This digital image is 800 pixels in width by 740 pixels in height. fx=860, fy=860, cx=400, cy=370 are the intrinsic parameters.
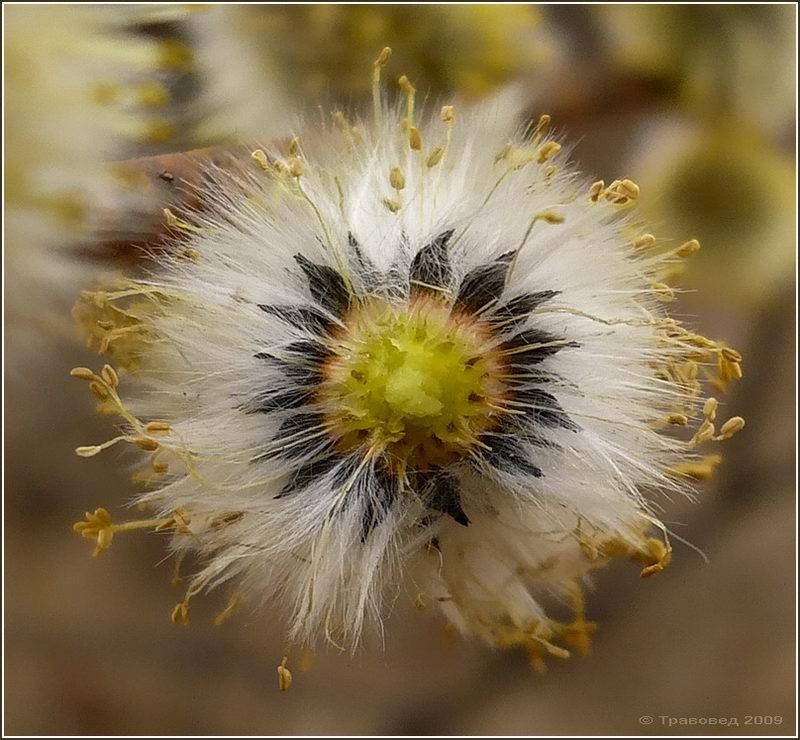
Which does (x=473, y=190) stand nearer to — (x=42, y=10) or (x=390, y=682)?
(x=42, y=10)

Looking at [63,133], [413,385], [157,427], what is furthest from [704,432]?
[63,133]

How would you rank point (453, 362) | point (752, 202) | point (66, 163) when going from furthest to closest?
point (752, 202), point (66, 163), point (453, 362)

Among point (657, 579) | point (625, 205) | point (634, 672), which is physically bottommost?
point (634, 672)

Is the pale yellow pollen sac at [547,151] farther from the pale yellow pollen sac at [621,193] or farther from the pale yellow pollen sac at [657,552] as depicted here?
the pale yellow pollen sac at [657,552]

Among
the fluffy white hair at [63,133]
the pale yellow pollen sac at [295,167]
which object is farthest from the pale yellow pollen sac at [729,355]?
the fluffy white hair at [63,133]

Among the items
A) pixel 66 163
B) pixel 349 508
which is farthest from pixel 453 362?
pixel 66 163

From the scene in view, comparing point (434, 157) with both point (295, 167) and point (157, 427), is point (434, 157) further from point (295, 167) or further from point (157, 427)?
point (157, 427)
